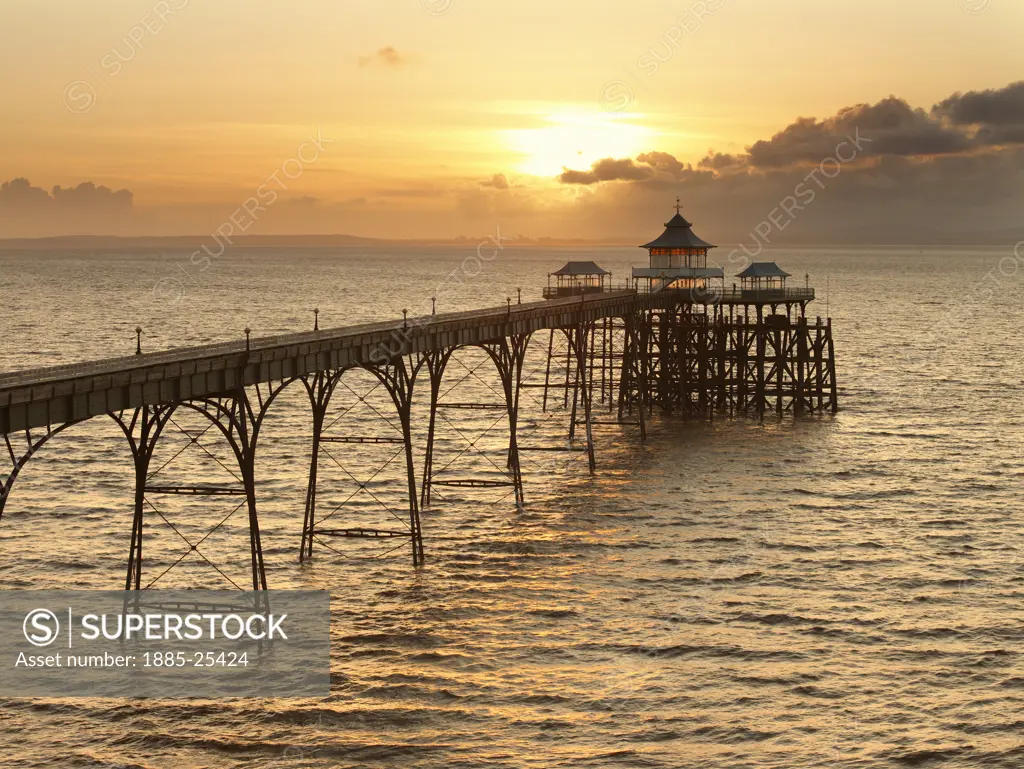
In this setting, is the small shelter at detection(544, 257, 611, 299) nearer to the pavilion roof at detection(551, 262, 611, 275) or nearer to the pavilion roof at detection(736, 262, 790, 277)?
the pavilion roof at detection(551, 262, 611, 275)

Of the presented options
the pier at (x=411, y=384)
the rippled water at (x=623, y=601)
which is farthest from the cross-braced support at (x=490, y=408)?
the rippled water at (x=623, y=601)

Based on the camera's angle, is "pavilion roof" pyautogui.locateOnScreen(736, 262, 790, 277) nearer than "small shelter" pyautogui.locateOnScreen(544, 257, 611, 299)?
No

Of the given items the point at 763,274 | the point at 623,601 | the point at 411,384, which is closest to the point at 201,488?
the point at 411,384

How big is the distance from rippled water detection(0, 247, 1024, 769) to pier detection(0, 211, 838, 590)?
165cm

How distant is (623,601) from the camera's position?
38.0 meters

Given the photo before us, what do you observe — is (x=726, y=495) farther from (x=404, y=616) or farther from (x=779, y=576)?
(x=404, y=616)

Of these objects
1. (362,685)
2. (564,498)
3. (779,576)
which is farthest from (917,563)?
(362,685)

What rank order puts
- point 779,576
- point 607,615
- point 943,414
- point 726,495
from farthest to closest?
point 943,414 < point 726,495 < point 779,576 < point 607,615

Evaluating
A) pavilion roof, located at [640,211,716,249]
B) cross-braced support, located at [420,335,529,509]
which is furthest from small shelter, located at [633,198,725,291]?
cross-braced support, located at [420,335,529,509]

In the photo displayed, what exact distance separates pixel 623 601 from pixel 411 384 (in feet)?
34.9

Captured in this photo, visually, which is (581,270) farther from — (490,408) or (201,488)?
(201,488)

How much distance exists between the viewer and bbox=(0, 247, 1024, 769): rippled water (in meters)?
28.3

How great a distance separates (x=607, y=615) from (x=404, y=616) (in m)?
6.11

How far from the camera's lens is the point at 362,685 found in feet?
102
